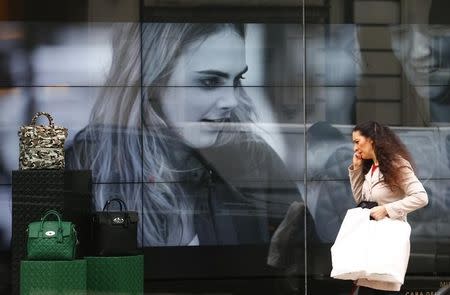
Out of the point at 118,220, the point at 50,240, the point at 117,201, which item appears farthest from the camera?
the point at 117,201

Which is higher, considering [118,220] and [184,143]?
[184,143]

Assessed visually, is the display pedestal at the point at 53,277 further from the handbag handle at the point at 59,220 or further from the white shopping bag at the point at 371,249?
the white shopping bag at the point at 371,249

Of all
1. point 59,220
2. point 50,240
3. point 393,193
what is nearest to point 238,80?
point 59,220

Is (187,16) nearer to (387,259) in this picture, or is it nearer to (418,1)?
(418,1)

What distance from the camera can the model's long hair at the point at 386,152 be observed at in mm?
8664

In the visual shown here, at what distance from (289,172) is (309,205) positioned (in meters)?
0.41

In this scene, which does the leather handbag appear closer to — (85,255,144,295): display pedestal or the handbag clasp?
the handbag clasp

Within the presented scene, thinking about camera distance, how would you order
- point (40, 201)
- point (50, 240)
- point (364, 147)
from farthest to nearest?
point (40, 201), point (50, 240), point (364, 147)

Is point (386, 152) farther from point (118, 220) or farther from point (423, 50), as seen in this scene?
point (423, 50)

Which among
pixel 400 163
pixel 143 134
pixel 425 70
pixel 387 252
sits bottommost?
pixel 387 252

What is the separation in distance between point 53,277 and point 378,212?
2.87 metres

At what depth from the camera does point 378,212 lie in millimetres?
8500

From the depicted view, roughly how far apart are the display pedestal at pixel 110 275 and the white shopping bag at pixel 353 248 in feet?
7.93

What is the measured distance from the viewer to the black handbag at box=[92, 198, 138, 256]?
33.4 ft
